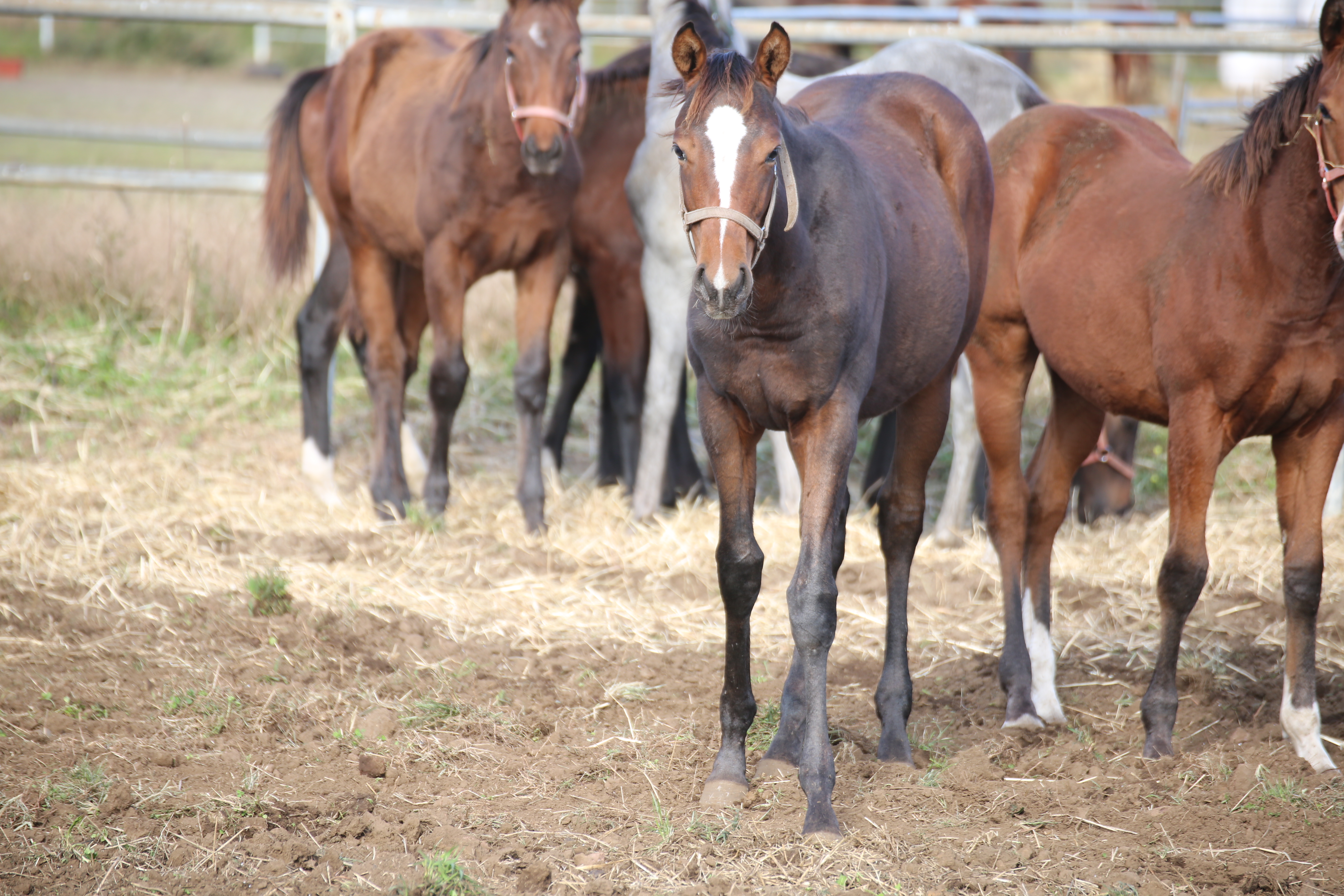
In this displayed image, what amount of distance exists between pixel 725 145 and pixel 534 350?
307 centimetres

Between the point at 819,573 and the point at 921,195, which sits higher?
the point at 921,195

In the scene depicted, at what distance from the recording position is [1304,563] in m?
3.46

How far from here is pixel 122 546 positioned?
16.1 ft

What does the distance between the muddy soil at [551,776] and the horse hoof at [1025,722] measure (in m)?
0.06

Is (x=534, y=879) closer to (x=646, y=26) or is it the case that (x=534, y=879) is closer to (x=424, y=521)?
(x=424, y=521)

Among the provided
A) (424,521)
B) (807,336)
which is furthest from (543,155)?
(807,336)

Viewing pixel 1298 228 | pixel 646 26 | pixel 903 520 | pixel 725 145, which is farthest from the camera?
pixel 646 26

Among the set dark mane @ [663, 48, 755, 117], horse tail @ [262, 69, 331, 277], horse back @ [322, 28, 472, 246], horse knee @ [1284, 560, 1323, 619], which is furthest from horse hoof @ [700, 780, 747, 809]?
horse tail @ [262, 69, 331, 277]

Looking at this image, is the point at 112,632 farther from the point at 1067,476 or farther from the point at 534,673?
the point at 1067,476

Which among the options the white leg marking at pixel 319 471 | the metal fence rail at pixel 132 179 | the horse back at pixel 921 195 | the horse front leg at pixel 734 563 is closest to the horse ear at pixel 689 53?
the horse back at pixel 921 195

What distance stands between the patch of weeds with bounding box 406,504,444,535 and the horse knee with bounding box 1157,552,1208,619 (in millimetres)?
3166

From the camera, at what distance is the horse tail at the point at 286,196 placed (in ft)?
21.4

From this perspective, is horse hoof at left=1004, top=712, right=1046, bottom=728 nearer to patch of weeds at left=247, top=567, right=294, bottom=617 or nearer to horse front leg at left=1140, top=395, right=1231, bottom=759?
horse front leg at left=1140, top=395, right=1231, bottom=759

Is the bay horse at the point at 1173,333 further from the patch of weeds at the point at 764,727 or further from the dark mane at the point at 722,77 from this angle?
the dark mane at the point at 722,77
